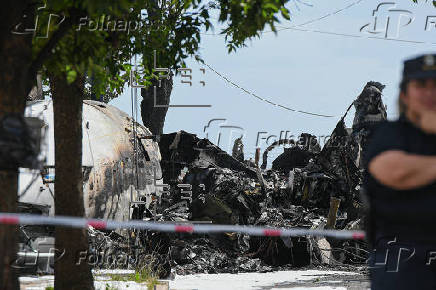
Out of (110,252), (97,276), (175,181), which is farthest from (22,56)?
(175,181)

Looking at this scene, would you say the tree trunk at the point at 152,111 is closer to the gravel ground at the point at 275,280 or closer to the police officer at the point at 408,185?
the gravel ground at the point at 275,280

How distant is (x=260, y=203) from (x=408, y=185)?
17.3 m

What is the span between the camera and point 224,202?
18.7 metres

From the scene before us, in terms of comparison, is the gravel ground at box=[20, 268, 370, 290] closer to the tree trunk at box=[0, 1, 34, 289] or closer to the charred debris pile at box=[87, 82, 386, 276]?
the charred debris pile at box=[87, 82, 386, 276]

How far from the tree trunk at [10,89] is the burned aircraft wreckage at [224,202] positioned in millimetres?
6616

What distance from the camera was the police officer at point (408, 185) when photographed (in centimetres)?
335

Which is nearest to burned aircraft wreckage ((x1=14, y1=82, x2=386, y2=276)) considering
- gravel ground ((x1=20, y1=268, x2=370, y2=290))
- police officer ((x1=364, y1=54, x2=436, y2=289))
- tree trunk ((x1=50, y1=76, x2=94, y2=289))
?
gravel ground ((x1=20, y1=268, x2=370, y2=290))

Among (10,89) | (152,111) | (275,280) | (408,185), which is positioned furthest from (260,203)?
(408,185)

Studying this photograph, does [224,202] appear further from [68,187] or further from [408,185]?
[408,185]

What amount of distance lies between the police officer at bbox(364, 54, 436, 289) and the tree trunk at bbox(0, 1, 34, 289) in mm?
3581

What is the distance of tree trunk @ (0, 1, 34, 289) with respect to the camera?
6.01 m

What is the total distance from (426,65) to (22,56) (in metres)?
4.15

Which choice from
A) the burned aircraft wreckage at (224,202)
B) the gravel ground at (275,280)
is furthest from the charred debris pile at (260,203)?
the gravel ground at (275,280)

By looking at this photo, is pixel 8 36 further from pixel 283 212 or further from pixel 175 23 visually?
pixel 283 212
